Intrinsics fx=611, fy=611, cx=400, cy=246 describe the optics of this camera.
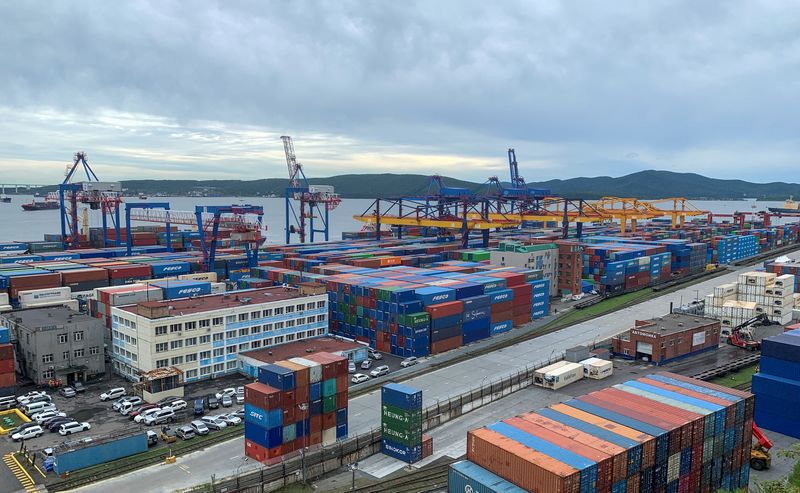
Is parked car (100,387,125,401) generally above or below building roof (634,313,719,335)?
below

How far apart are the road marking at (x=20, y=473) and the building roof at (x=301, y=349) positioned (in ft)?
54.6

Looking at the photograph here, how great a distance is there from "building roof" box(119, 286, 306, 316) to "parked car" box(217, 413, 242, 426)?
10.1 m

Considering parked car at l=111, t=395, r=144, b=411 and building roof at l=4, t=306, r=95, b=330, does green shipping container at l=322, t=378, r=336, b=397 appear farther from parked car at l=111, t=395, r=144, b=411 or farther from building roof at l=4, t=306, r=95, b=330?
building roof at l=4, t=306, r=95, b=330

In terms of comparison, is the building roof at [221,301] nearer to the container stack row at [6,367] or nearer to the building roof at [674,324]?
the container stack row at [6,367]

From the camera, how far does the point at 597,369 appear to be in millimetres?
46438

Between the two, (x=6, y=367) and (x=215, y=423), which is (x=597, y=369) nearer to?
(x=215, y=423)

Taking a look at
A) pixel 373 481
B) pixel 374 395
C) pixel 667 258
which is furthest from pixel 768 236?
pixel 373 481

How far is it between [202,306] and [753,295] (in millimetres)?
53639

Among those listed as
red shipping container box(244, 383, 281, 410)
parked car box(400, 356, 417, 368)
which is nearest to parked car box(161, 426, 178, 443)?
red shipping container box(244, 383, 281, 410)

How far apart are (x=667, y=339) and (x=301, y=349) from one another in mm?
30005

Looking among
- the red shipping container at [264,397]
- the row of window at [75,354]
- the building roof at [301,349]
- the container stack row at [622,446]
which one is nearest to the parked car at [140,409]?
the row of window at [75,354]

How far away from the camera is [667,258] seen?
9262cm

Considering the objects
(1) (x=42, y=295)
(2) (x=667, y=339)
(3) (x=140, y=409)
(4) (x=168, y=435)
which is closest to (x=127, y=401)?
(3) (x=140, y=409)

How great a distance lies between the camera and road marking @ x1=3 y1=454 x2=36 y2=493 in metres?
29.3
